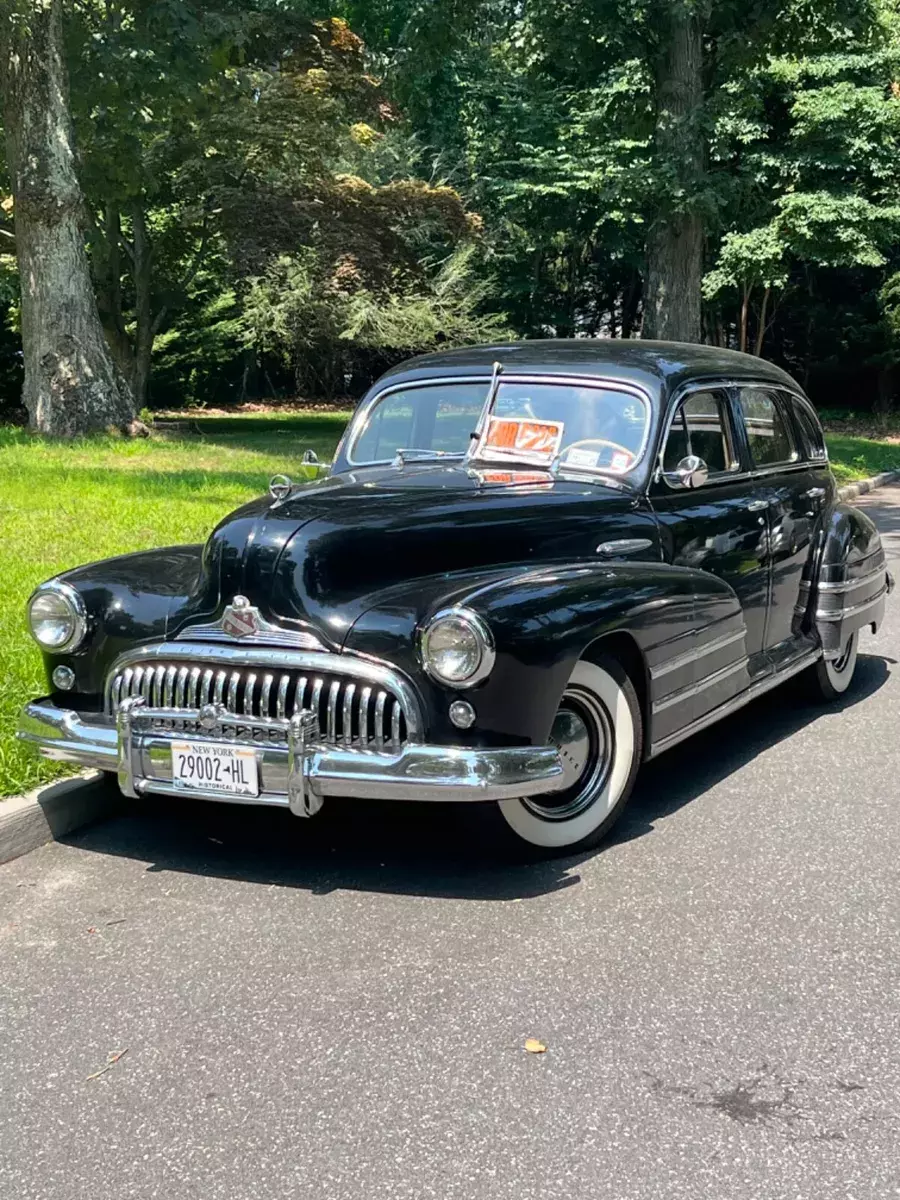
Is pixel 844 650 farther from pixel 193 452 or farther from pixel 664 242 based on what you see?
pixel 664 242

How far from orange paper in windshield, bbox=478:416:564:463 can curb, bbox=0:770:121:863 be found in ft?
6.62

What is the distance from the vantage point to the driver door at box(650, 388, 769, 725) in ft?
15.2

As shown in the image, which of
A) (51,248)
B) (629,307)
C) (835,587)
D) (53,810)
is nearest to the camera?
(53,810)

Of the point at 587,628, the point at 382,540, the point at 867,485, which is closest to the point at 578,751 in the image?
the point at 587,628

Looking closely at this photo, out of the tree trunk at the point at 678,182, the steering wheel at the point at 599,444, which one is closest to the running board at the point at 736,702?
the steering wheel at the point at 599,444

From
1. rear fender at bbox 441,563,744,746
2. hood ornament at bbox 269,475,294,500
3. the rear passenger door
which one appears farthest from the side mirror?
hood ornament at bbox 269,475,294,500

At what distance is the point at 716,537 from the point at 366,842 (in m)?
1.95

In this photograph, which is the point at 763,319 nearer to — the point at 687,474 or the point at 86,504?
the point at 86,504

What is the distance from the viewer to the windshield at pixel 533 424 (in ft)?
16.2

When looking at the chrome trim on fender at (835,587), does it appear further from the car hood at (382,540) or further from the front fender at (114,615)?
the front fender at (114,615)

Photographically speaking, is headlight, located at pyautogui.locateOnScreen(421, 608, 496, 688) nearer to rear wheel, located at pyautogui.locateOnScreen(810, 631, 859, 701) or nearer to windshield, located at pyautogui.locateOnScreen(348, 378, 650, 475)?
windshield, located at pyautogui.locateOnScreen(348, 378, 650, 475)

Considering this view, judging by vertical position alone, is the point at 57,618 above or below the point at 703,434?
below

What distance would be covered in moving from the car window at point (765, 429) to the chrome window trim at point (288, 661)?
268 cm

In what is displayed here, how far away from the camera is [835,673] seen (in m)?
6.12
